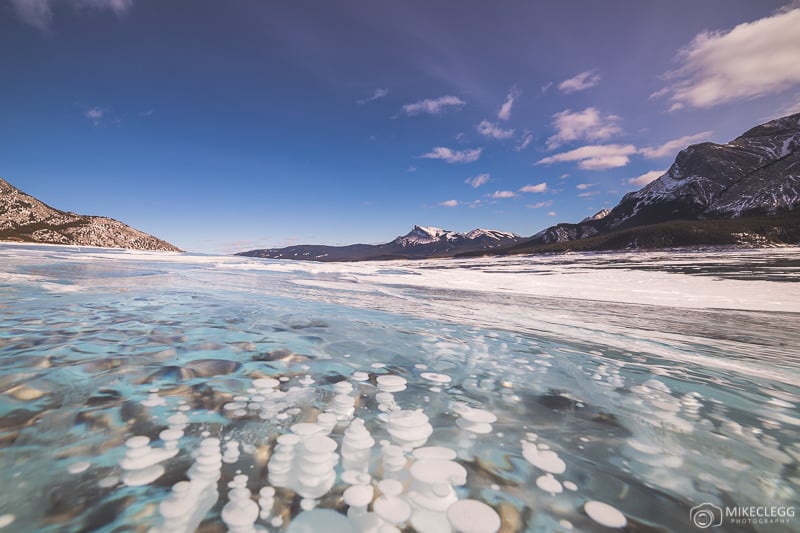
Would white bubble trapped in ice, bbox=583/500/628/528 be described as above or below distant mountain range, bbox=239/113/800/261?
below

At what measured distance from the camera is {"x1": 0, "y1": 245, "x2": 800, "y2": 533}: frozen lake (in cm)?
204

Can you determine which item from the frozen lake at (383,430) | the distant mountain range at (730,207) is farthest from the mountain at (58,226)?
the frozen lake at (383,430)

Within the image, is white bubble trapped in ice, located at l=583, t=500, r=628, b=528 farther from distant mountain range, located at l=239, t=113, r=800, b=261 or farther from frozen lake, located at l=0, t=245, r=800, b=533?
distant mountain range, located at l=239, t=113, r=800, b=261

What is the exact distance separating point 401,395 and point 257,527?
7.08 feet

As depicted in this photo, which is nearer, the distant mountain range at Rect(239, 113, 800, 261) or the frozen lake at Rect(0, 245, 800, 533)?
the frozen lake at Rect(0, 245, 800, 533)

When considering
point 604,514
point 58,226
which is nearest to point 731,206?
point 604,514

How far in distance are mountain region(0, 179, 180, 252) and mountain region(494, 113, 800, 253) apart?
201217 millimetres

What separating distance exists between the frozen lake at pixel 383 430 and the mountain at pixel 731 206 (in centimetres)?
11307

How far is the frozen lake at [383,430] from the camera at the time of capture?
2.04 m

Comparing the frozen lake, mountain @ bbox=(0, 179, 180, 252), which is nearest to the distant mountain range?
the frozen lake

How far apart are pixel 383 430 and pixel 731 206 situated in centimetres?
22201

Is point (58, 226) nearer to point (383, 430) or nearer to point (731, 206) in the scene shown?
point (383, 430)

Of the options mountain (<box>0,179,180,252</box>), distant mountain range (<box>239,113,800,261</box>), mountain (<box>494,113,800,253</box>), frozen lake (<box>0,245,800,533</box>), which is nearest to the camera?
frozen lake (<box>0,245,800,533</box>)

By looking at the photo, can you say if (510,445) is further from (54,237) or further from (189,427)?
(54,237)
